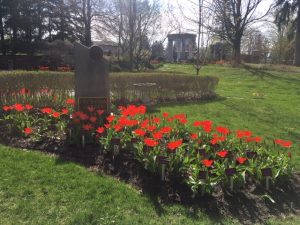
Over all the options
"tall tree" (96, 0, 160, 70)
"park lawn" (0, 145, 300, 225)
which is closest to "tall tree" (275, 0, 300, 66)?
"tall tree" (96, 0, 160, 70)

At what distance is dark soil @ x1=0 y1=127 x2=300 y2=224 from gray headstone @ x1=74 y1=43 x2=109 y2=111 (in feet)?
5.74

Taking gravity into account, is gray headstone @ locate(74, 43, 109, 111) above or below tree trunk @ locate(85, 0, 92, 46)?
below

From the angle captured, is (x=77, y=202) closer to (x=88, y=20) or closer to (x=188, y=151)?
(x=188, y=151)

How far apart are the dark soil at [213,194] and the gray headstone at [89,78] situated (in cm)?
175

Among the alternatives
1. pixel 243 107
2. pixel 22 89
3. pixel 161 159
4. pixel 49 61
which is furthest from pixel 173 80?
pixel 49 61

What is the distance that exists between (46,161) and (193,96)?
913 centimetres

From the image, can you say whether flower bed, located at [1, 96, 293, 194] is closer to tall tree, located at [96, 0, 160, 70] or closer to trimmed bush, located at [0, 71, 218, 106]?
trimmed bush, located at [0, 71, 218, 106]

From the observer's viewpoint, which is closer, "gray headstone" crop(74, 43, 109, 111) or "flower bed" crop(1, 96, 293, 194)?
"flower bed" crop(1, 96, 293, 194)

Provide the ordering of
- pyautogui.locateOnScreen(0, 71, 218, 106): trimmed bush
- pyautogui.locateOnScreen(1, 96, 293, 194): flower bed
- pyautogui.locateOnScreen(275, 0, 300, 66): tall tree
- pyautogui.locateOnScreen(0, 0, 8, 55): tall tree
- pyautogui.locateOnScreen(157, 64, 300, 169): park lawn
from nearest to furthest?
pyautogui.locateOnScreen(1, 96, 293, 194): flower bed
pyautogui.locateOnScreen(157, 64, 300, 169): park lawn
pyautogui.locateOnScreen(0, 71, 218, 106): trimmed bush
pyautogui.locateOnScreen(0, 0, 8, 55): tall tree
pyautogui.locateOnScreen(275, 0, 300, 66): tall tree

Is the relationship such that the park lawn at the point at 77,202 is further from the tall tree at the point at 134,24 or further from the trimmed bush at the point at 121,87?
the tall tree at the point at 134,24

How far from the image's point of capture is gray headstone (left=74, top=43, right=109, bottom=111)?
7.05 metres

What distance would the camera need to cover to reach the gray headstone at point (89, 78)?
7.05 metres

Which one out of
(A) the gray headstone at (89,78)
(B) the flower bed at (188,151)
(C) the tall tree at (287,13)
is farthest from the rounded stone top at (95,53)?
(C) the tall tree at (287,13)

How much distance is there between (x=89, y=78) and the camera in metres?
7.09
